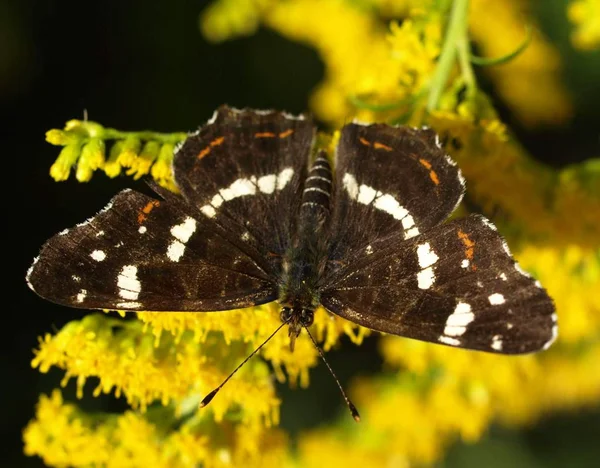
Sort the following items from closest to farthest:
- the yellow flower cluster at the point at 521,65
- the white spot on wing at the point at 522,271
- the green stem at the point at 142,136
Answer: the white spot on wing at the point at 522,271, the green stem at the point at 142,136, the yellow flower cluster at the point at 521,65

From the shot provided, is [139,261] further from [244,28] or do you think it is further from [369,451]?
[369,451]

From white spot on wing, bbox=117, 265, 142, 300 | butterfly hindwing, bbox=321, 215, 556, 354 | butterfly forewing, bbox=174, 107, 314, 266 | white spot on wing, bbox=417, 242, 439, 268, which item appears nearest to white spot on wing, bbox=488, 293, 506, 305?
butterfly hindwing, bbox=321, 215, 556, 354

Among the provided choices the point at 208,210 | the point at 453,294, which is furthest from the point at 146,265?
the point at 453,294

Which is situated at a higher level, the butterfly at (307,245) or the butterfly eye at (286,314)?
the butterfly at (307,245)

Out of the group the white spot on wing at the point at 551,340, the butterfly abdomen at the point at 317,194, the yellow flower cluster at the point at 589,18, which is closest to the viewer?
the white spot on wing at the point at 551,340

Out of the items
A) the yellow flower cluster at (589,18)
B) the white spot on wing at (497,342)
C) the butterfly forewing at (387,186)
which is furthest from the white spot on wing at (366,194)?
the yellow flower cluster at (589,18)

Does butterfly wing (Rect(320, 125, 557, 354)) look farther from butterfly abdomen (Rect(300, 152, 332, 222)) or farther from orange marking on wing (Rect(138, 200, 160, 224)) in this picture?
orange marking on wing (Rect(138, 200, 160, 224))

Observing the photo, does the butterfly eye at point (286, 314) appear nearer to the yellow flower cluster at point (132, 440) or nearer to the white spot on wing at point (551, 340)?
the yellow flower cluster at point (132, 440)

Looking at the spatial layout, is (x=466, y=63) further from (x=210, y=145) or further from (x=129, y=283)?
(x=129, y=283)
